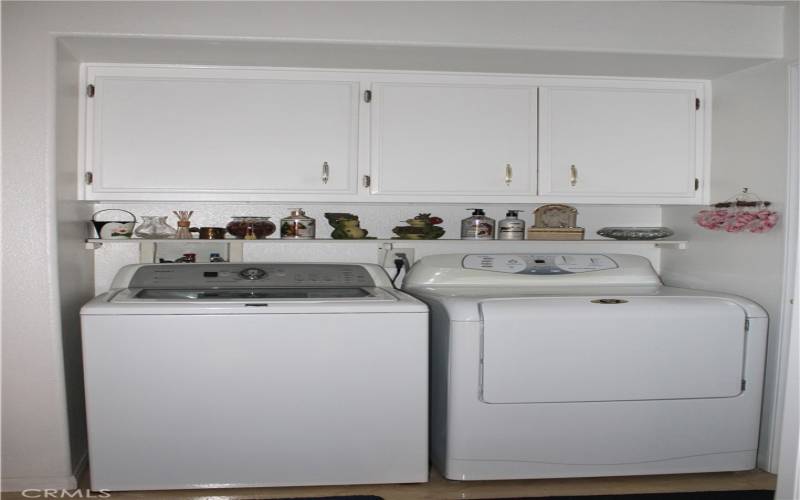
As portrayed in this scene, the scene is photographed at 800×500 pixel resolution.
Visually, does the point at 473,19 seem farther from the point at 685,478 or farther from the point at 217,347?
the point at 685,478

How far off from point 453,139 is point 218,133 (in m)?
1.00

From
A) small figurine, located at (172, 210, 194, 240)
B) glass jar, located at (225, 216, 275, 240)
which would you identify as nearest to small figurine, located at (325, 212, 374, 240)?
glass jar, located at (225, 216, 275, 240)

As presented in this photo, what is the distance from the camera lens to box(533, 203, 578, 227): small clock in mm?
3170

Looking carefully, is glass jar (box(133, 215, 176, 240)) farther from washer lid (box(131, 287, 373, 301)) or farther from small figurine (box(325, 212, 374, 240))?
small figurine (box(325, 212, 374, 240))

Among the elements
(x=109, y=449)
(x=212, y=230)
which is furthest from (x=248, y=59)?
(x=109, y=449)

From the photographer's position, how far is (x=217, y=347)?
2352 mm

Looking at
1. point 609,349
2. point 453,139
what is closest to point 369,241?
point 453,139

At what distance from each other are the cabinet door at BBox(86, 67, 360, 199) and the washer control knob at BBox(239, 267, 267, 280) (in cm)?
32

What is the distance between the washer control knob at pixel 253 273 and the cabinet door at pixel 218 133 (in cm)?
32

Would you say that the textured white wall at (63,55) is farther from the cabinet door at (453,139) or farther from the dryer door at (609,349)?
the dryer door at (609,349)

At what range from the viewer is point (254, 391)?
238 cm

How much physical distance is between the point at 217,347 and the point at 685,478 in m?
1.89

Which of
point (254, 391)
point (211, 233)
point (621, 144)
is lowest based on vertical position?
point (254, 391)

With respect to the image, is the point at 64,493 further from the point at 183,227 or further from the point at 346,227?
the point at 346,227
